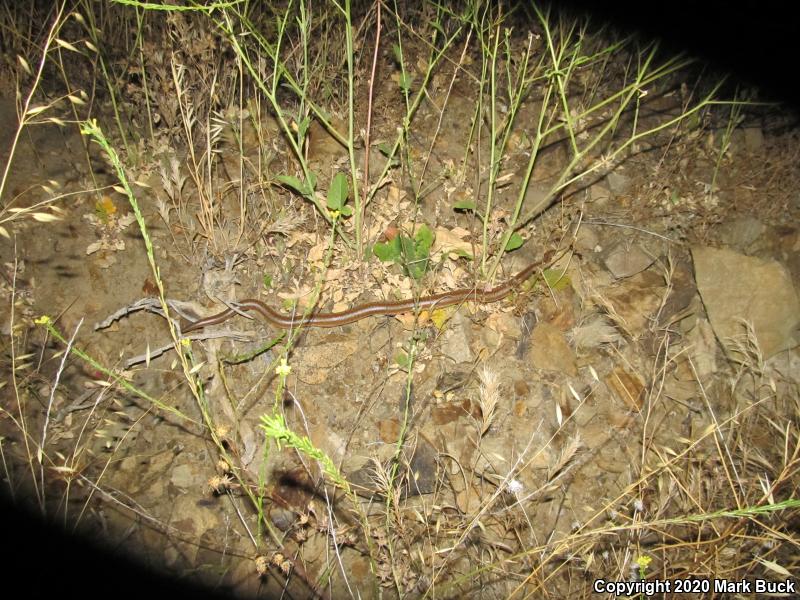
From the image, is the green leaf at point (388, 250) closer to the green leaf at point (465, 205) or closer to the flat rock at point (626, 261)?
the green leaf at point (465, 205)

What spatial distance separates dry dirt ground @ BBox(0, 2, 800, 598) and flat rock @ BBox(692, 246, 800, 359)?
0.02 metres

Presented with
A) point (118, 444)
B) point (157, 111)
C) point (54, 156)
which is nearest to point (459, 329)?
point (118, 444)

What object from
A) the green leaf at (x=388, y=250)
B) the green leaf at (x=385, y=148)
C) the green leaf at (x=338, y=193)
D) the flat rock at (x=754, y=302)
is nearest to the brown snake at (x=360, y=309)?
the green leaf at (x=388, y=250)

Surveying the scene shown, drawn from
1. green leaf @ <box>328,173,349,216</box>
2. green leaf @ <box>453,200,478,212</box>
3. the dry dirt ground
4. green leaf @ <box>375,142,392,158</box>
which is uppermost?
green leaf @ <box>375,142,392,158</box>

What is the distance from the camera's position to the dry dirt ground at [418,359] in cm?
253

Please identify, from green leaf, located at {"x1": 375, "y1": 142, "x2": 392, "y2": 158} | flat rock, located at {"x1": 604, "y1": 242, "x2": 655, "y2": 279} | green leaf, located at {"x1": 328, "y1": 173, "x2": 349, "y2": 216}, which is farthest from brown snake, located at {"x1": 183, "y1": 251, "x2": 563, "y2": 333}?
green leaf, located at {"x1": 375, "y1": 142, "x2": 392, "y2": 158}

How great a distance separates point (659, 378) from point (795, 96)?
2.95 meters

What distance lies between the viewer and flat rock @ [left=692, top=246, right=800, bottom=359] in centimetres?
340

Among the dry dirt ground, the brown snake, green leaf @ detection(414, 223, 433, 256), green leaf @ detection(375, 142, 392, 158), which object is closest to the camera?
the dry dirt ground

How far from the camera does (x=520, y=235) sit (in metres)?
3.57

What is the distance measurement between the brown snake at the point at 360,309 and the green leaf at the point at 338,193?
0.78 metres

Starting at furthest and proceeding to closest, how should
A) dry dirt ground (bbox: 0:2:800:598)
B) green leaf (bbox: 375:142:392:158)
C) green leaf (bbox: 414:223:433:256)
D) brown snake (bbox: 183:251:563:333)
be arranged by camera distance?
green leaf (bbox: 375:142:392:158)
green leaf (bbox: 414:223:433:256)
brown snake (bbox: 183:251:563:333)
dry dirt ground (bbox: 0:2:800:598)

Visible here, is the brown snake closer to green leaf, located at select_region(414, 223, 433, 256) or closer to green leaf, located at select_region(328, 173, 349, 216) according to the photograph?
green leaf, located at select_region(414, 223, 433, 256)

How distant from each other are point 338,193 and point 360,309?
0.88m
